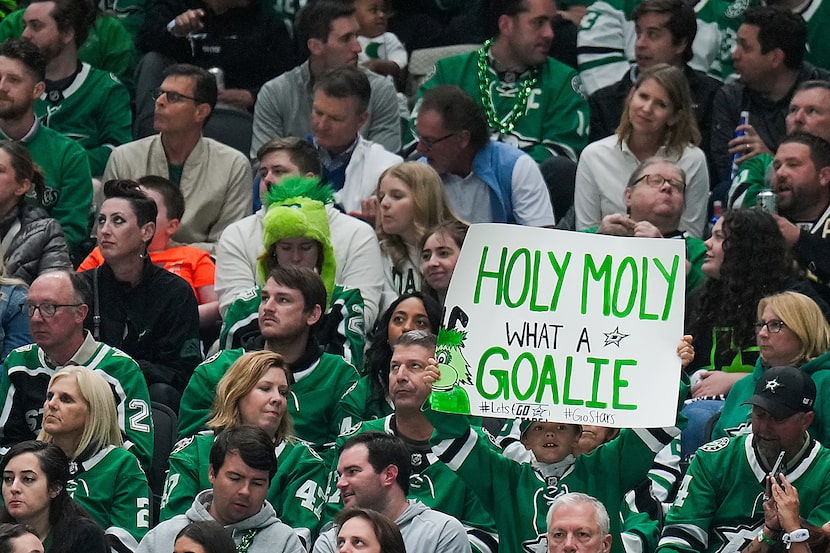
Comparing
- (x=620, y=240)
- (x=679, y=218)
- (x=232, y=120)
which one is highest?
(x=620, y=240)

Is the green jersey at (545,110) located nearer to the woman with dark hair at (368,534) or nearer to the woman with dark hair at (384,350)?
the woman with dark hair at (384,350)

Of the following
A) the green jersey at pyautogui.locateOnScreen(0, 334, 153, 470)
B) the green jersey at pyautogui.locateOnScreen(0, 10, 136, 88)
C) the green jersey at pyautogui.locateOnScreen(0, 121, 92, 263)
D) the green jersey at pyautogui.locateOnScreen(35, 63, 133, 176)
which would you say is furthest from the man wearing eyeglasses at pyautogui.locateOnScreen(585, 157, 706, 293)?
the green jersey at pyautogui.locateOnScreen(0, 10, 136, 88)

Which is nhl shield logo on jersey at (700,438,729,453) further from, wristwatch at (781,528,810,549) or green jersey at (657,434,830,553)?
wristwatch at (781,528,810,549)

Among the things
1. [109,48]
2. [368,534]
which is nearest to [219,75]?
[109,48]

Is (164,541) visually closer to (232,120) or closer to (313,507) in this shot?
(313,507)

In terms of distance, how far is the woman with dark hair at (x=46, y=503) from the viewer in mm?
6992

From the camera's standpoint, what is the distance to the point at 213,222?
32.4ft

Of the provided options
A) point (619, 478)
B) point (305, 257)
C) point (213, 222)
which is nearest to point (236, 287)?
point (305, 257)

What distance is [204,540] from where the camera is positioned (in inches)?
254

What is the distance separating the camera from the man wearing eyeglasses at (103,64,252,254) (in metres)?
9.82

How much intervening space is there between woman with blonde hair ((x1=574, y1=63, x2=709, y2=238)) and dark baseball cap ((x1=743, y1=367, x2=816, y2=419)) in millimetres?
2436

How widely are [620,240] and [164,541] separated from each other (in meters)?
1.99

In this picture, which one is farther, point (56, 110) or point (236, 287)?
point (56, 110)

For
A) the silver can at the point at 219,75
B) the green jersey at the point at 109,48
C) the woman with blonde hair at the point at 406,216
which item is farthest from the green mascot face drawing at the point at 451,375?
the green jersey at the point at 109,48
